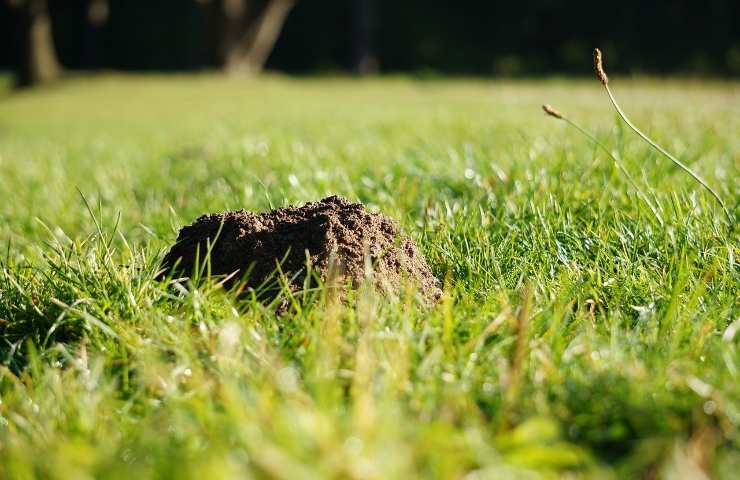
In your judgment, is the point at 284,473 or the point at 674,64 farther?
the point at 674,64

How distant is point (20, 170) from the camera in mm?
5523

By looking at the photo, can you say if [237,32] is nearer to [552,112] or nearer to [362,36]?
[362,36]

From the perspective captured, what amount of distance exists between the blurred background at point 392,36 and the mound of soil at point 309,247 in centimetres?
1663

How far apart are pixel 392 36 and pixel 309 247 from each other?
22.2 m

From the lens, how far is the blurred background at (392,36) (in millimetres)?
19391

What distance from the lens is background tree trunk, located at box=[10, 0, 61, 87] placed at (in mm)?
19219

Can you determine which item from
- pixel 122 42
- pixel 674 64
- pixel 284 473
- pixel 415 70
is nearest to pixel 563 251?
pixel 284 473

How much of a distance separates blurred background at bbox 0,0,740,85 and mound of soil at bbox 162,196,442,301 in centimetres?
1663

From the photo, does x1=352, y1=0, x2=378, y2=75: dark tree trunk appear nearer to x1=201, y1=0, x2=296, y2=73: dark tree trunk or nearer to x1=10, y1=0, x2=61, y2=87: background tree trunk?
x1=201, y1=0, x2=296, y2=73: dark tree trunk

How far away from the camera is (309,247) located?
2.07m

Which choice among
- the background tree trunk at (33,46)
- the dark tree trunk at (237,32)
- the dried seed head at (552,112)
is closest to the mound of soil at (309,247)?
the dried seed head at (552,112)

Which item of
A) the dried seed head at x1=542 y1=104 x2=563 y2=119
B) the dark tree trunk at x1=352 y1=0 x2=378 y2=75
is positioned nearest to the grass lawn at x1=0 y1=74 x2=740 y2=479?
the dried seed head at x1=542 y1=104 x2=563 y2=119

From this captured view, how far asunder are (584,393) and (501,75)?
61.7 feet

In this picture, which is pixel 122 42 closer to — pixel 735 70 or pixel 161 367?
pixel 735 70
